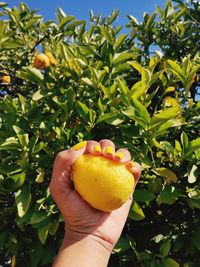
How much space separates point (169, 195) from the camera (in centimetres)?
178

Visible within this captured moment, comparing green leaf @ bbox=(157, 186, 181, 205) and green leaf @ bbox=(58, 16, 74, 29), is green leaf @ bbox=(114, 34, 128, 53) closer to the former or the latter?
green leaf @ bbox=(58, 16, 74, 29)

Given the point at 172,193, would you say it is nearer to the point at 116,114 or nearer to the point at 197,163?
the point at 197,163

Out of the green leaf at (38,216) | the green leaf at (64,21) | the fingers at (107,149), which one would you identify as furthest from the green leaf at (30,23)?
the fingers at (107,149)

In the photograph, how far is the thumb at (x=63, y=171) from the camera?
120cm

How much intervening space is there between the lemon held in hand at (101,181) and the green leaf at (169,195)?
0.55 meters

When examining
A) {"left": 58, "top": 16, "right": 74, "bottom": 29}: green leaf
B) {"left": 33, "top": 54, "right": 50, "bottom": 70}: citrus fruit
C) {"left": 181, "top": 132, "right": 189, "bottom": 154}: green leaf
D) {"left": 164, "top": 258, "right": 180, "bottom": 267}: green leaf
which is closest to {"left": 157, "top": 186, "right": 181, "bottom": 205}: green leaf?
{"left": 181, "top": 132, "right": 189, "bottom": 154}: green leaf

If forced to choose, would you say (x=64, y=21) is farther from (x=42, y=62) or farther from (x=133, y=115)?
(x=133, y=115)

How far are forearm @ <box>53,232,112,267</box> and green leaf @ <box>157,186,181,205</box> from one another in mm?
617

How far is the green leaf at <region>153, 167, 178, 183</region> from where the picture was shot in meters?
1.77

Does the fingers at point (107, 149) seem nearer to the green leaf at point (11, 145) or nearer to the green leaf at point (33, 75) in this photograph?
the green leaf at point (11, 145)

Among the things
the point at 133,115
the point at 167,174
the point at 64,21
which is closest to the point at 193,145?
the point at 167,174

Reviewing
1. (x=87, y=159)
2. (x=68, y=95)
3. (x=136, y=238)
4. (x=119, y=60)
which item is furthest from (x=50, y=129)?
(x=87, y=159)

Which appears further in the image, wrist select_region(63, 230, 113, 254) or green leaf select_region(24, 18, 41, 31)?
green leaf select_region(24, 18, 41, 31)

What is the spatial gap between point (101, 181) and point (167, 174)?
614 millimetres
